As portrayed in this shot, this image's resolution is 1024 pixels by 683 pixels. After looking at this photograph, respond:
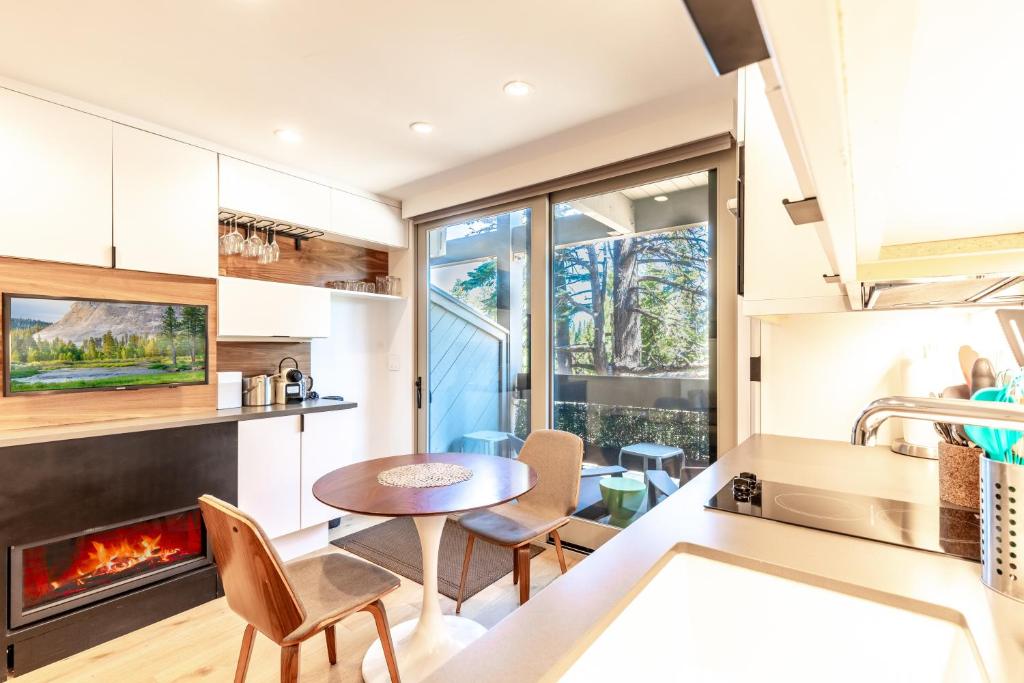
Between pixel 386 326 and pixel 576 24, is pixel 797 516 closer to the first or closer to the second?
pixel 576 24

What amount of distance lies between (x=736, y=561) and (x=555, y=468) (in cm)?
167

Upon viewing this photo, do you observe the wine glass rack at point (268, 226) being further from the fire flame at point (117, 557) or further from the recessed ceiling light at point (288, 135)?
the fire flame at point (117, 557)

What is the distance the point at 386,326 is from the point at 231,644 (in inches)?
97.4

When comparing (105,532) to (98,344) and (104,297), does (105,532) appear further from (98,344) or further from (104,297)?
(104,297)

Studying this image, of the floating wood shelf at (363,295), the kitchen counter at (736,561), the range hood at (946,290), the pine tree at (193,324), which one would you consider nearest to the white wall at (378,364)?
the floating wood shelf at (363,295)

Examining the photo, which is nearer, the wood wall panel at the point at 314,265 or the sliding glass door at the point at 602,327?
the sliding glass door at the point at 602,327

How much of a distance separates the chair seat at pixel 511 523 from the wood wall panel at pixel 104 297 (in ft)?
5.78

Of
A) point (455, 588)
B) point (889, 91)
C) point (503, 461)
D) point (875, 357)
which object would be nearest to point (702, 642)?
point (889, 91)

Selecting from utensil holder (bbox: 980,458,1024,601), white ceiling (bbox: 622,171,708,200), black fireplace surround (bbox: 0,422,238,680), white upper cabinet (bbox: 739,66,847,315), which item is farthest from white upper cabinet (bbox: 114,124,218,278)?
utensil holder (bbox: 980,458,1024,601)

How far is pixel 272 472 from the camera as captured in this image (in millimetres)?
2852

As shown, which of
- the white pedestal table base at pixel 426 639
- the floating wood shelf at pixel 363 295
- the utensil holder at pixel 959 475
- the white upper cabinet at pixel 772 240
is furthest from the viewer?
the floating wood shelf at pixel 363 295

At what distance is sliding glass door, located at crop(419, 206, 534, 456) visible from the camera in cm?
336

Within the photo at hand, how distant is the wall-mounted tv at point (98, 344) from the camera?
87.4 inches

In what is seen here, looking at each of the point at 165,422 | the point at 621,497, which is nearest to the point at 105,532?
the point at 165,422
